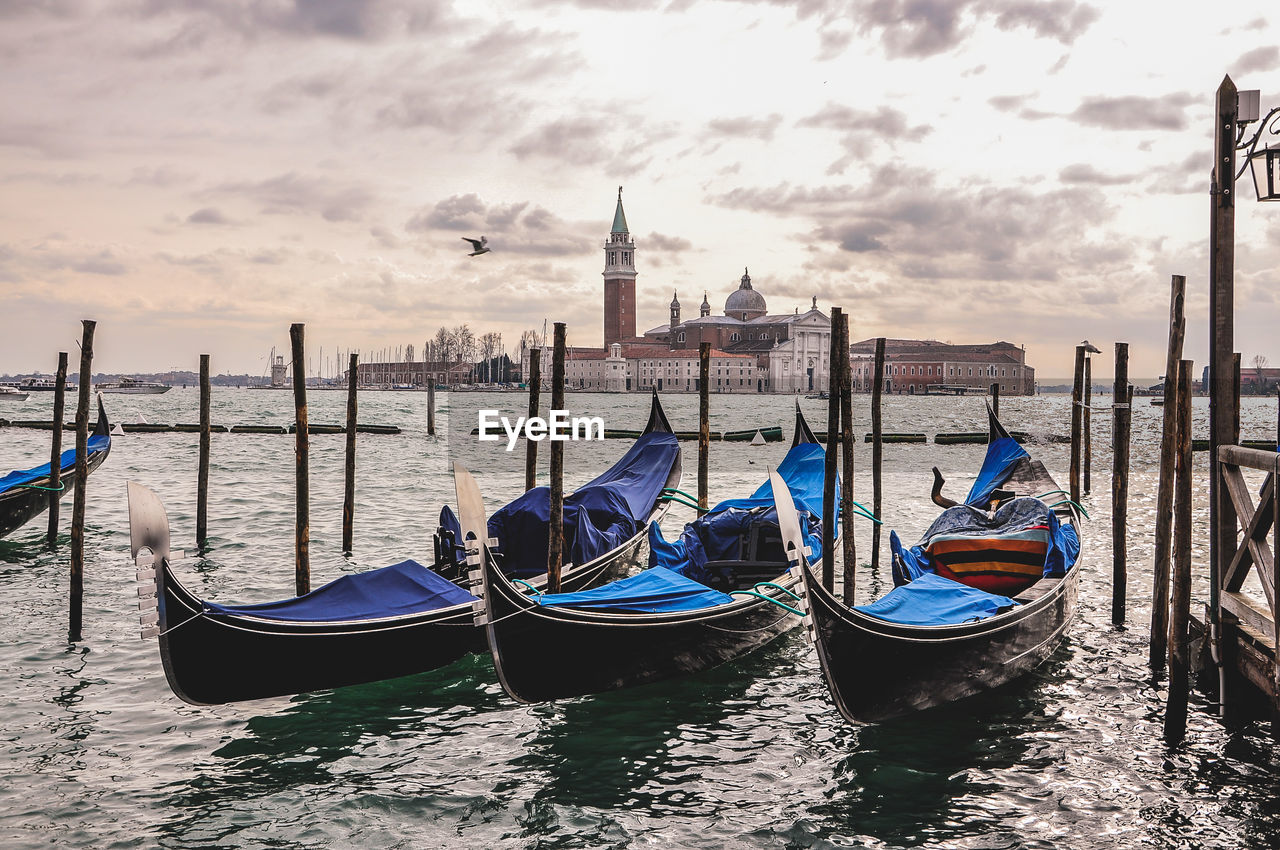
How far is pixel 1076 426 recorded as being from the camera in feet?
28.8

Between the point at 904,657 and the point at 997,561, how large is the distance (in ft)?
6.20

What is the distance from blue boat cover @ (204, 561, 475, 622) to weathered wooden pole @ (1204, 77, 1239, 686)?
3594 mm

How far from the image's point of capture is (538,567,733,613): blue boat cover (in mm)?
4879

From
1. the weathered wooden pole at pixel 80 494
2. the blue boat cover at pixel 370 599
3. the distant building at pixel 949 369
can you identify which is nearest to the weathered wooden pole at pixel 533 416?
the blue boat cover at pixel 370 599

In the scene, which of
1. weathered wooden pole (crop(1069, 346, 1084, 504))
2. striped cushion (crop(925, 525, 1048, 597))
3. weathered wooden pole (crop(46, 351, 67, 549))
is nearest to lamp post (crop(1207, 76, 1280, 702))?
striped cushion (crop(925, 525, 1048, 597))

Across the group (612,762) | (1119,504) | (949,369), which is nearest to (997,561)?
(1119,504)

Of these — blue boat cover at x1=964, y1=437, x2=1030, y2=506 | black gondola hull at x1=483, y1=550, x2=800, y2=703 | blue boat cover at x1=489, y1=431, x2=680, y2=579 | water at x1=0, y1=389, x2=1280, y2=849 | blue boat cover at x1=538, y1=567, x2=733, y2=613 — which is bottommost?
water at x1=0, y1=389, x2=1280, y2=849

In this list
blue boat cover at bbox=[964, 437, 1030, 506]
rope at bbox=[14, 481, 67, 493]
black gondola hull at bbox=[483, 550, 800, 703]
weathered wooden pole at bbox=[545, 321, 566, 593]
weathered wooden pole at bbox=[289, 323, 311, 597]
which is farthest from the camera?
rope at bbox=[14, 481, 67, 493]

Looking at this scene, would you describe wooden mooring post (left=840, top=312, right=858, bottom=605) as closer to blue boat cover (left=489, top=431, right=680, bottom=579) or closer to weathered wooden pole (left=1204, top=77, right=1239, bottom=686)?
blue boat cover (left=489, top=431, right=680, bottom=579)

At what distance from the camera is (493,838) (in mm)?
3592

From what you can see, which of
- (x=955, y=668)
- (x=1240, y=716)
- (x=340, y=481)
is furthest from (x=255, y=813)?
(x=340, y=481)

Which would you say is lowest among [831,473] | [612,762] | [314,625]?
[612,762]

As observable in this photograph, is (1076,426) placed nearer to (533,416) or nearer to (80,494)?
(533,416)

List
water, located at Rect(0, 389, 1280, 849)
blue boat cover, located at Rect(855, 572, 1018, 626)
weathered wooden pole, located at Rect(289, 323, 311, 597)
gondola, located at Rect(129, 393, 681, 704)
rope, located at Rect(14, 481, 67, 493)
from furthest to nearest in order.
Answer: rope, located at Rect(14, 481, 67, 493) → weathered wooden pole, located at Rect(289, 323, 311, 597) → blue boat cover, located at Rect(855, 572, 1018, 626) → gondola, located at Rect(129, 393, 681, 704) → water, located at Rect(0, 389, 1280, 849)
